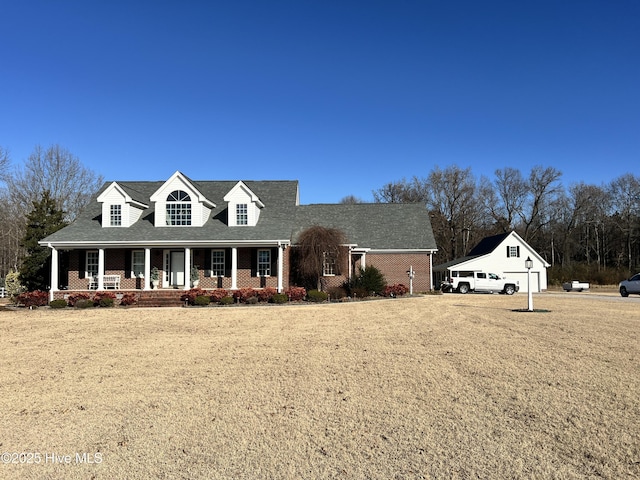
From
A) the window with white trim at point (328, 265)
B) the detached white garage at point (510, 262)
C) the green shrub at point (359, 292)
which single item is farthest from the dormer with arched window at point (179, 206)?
the detached white garage at point (510, 262)

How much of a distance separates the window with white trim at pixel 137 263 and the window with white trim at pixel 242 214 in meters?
5.67

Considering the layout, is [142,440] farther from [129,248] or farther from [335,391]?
[129,248]

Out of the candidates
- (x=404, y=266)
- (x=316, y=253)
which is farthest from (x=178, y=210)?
(x=404, y=266)

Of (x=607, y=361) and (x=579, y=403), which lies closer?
(x=579, y=403)

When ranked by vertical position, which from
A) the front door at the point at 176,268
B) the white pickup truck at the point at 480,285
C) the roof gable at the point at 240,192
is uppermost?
the roof gable at the point at 240,192

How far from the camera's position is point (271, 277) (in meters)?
26.1

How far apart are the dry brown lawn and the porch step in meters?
10.5

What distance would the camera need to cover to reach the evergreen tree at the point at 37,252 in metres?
27.0

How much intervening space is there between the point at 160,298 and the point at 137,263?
14.0 feet

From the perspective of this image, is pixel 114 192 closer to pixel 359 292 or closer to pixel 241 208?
pixel 241 208

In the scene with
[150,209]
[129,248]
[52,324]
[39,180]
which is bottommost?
[52,324]

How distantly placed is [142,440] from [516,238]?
40.7 m

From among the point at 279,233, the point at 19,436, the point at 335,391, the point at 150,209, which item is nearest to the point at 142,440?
A: the point at 19,436

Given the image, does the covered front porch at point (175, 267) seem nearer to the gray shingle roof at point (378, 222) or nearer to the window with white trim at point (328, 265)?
the window with white trim at point (328, 265)
